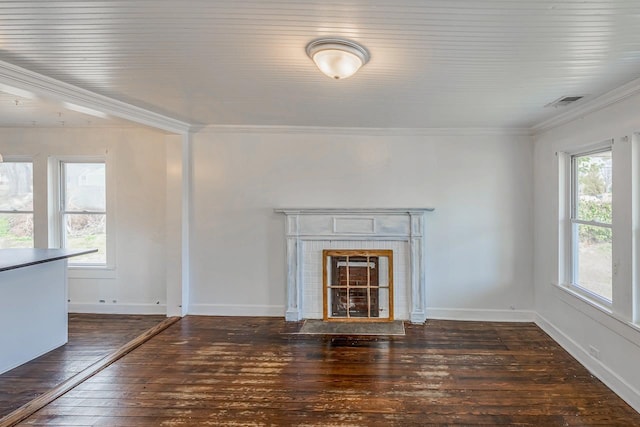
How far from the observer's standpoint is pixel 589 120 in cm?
304

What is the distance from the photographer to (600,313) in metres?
2.89

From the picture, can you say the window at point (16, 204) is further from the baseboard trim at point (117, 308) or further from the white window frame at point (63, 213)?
the baseboard trim at point (117, 308)

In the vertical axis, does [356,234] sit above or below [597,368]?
above

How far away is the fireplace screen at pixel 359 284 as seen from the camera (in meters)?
4.19

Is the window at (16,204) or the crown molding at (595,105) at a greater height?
the crown molding at (595,105)

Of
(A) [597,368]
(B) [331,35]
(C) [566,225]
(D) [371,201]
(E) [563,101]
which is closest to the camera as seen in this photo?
(B) [331,35]

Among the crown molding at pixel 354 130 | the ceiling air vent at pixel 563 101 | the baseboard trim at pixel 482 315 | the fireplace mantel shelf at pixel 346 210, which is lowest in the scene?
the baseboard trim at pixel 482 315

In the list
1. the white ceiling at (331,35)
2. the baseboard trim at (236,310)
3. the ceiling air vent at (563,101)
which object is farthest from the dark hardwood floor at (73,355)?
the ceiling air vent at (563,101)

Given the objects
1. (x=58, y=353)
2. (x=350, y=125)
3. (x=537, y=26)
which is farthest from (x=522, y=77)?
(x=58, y=353)

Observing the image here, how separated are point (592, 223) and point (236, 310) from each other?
4029 millimetres

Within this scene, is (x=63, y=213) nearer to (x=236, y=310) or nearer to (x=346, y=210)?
(x=236, y=310)

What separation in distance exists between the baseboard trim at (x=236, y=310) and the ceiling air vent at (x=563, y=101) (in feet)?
12.0

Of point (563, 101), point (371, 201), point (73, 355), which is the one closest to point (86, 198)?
point (73, 355)

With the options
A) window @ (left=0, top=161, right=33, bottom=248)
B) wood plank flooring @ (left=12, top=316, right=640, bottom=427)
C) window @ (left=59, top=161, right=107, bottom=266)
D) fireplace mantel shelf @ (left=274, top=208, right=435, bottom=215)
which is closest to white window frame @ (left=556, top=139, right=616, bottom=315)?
wood plank flooring @ (left=12, top=316, right=640, bottom=427)
